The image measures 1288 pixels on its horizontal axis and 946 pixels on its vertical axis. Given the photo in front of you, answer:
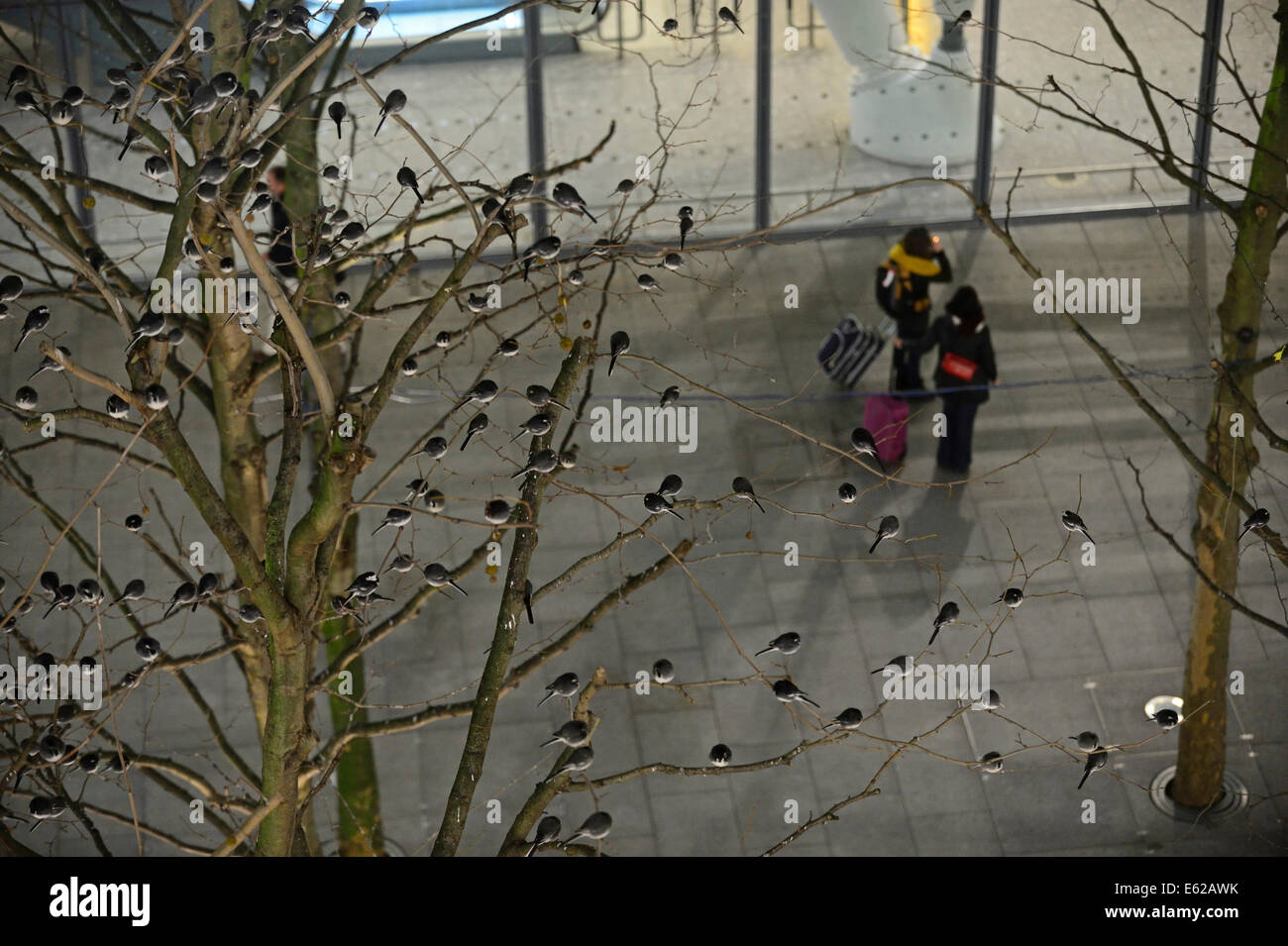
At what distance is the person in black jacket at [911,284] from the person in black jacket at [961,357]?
7cm

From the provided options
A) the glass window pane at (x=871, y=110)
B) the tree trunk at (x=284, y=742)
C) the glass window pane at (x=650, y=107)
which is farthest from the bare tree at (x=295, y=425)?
the glass window pane at (x=871, y=110)

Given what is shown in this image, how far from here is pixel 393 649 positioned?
10430 millimetres

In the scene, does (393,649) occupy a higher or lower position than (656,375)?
lower

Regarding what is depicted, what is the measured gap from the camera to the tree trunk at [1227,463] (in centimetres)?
783

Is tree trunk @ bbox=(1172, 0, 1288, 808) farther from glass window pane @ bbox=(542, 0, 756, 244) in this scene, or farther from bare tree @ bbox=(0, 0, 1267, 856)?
glass window pane @ bbox=(542, 0, 756, 244)

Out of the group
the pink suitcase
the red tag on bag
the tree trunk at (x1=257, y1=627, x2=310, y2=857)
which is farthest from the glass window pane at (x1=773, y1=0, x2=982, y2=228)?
the tree trunk at (x1=257, y1=627, x2=310, y2=857)

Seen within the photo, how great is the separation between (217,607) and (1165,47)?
986cm

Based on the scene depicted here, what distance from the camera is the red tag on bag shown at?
35.9 ft

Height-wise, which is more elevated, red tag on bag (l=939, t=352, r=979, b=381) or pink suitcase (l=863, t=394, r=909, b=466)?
red tag on bag (l=939, t=352, r=979, b=381)

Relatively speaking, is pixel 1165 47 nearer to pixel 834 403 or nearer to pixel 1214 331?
pixel 1214 331

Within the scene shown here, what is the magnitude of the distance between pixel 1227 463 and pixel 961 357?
112 inches

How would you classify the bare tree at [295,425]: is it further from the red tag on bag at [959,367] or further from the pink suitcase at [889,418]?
the pink suitcase at [889,418]

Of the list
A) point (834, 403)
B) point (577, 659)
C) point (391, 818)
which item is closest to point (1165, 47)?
point (834, 403)

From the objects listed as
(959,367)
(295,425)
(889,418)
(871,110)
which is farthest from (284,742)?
(871,110)
